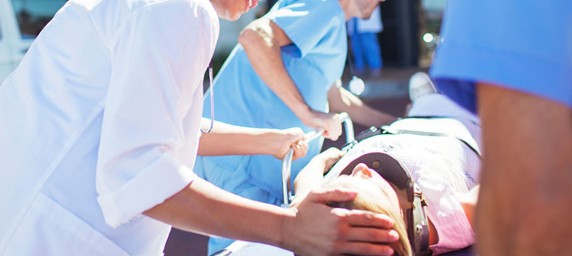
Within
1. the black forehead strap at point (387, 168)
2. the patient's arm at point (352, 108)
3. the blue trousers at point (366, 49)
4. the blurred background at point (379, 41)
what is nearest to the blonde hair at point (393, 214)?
the black forehead strap at point (387, 168)

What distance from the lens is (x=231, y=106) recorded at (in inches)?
120

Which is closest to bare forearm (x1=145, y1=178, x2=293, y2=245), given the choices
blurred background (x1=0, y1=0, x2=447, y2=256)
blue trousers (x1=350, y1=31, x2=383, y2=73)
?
blurred background (x1=0, y1=0, x2=447, y2=256)

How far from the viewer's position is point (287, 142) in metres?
2.46

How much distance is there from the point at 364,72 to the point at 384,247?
1322 cm

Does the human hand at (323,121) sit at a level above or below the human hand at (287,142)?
below

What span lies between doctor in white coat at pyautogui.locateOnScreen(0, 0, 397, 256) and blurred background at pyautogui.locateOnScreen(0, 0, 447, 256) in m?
3.68

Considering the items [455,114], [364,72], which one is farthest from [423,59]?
[455,114]

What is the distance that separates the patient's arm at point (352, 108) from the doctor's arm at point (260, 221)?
2.48 meters

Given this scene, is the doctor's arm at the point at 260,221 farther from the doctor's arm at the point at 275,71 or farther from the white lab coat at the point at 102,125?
the doctor's arm at the point at 275,71

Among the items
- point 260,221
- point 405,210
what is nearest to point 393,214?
point 405,210

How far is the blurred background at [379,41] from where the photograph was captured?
21.5ft

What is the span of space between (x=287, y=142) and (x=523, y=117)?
64.7 inches

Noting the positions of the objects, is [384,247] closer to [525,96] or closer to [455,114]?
[525,96]

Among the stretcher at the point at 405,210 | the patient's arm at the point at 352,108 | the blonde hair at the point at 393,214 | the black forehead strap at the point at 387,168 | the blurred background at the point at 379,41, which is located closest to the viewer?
the blonde hair at the point at 393,214
